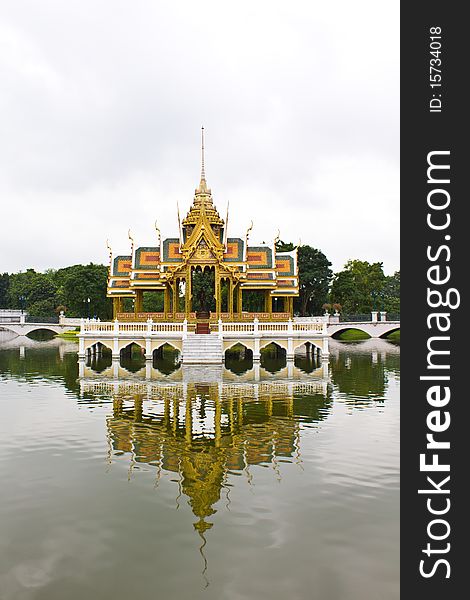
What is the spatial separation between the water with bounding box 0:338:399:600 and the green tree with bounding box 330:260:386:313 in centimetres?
4419

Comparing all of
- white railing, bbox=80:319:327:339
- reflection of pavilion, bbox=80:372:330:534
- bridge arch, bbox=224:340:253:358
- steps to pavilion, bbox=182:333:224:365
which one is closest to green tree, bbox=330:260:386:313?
bridge arch, bbox=224:340:253:358

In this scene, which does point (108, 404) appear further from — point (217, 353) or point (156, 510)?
point (217, 353)

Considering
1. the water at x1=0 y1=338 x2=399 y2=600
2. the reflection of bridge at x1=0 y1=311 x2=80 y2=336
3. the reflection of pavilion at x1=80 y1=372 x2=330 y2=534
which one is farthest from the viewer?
the reflection of bridge at x1=0 y1=311 x2=80 y2=336

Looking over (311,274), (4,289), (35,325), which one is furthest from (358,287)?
(4,289)

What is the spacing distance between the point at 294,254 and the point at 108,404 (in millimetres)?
19263

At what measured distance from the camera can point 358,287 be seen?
6488 cm

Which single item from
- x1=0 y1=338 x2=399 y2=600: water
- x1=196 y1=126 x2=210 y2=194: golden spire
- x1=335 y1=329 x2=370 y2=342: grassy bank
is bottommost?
x1=0 y1=338 x2=399 y2=600: water

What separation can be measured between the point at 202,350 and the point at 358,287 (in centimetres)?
4123

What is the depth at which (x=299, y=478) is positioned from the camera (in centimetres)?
932

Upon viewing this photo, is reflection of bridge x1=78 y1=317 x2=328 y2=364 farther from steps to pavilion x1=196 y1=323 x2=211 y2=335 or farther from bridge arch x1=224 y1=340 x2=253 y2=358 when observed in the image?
steps to pavilion x1=196 y1=323 x2=211 y2=335

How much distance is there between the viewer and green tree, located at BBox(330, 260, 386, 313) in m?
60.7

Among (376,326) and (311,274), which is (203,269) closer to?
(311,274)

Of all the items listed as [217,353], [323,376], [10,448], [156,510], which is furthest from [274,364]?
[156,510]

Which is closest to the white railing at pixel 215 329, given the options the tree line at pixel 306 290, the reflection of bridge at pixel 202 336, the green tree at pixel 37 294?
the reflection of bridge at pixel 202 336
